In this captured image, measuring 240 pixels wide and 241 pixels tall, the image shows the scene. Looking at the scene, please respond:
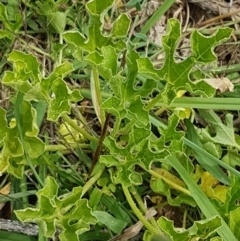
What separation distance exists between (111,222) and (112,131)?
0.90ft

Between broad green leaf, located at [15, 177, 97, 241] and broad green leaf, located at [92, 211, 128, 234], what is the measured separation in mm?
165

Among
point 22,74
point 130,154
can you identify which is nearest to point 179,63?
point 130,154

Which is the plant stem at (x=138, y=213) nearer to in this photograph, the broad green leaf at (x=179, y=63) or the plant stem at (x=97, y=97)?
the plant stem at (x=97, y=97)

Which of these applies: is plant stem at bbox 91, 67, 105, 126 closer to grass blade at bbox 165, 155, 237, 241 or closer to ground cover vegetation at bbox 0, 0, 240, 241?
ground cover vegetation at bbox 0, 0, 240, 241

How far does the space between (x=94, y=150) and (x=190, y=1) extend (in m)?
0.73

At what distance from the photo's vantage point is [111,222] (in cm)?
178

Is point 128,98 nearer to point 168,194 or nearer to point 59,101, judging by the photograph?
point 59,101

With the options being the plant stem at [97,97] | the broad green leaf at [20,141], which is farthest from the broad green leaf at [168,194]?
the broad green leaf at [20,141]

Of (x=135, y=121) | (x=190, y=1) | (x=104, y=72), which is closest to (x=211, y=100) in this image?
(x=135, y=121)

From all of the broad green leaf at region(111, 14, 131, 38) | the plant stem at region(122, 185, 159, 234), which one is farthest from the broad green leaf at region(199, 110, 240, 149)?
the broad green leaf at region(111, 14, 131, 38)

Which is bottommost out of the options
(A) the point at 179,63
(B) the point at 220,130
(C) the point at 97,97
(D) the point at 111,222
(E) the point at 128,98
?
(D) the point at 111,222

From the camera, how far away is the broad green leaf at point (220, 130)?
1913 millimetres

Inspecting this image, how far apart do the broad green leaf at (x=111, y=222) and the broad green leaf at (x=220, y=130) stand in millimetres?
393

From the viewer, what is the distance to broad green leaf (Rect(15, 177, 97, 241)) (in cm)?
150
